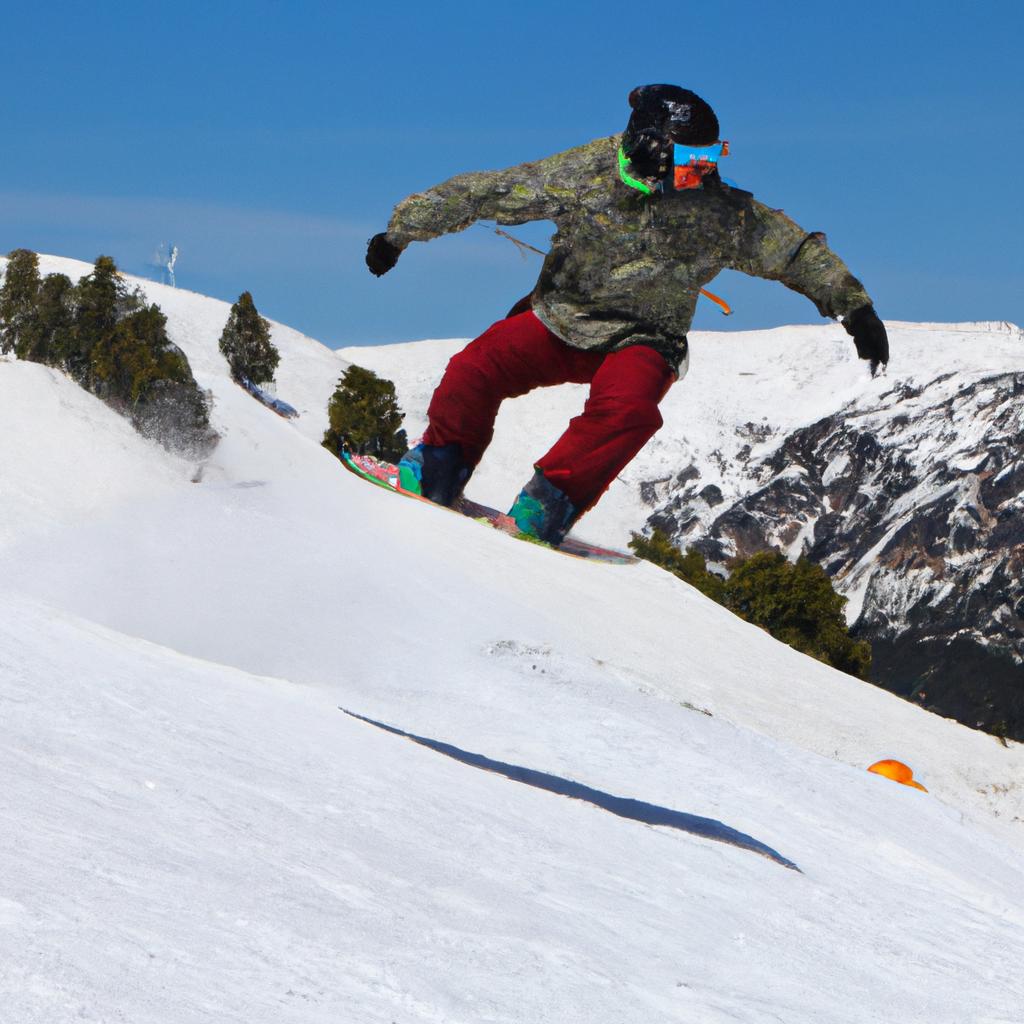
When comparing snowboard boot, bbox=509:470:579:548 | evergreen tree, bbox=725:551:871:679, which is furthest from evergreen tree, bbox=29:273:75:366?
evergreen tree, bbox=725:551:871:679

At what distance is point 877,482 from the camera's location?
42.0m

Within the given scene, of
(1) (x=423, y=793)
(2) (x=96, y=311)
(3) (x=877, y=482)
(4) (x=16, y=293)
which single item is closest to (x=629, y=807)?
(1) (x=423, y=793)

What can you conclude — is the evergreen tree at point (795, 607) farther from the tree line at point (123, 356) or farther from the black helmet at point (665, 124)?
the black helmet at point (665, 124)

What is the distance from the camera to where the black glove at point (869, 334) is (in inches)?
311

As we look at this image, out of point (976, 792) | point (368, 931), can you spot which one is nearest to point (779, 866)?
point (368, 931)

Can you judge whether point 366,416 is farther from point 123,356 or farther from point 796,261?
point 796,261

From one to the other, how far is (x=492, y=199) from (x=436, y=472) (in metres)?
1.84

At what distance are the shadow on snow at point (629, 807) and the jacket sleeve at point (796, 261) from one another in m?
3.45

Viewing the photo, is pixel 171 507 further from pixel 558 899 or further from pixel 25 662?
pixel 558 899

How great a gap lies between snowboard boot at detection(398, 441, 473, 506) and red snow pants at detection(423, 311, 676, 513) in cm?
7

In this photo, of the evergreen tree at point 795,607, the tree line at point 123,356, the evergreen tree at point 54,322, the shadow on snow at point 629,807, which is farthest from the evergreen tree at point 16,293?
the shadow on snow at point 629,807

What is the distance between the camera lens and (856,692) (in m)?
13.0

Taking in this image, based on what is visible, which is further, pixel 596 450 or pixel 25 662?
pixel 596 450

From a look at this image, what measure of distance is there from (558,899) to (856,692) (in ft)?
32.7
